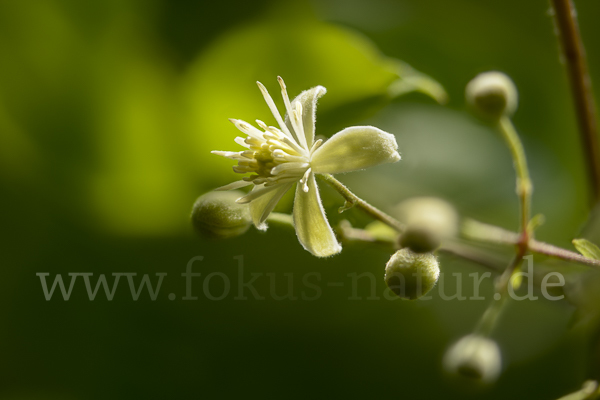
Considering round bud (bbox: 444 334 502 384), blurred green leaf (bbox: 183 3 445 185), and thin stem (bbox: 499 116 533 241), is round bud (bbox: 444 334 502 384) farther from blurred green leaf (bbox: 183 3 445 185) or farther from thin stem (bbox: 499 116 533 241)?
blurred green leaf (bbox: 183 3 445 185)

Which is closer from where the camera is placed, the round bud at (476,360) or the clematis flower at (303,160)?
the clematis flower at (303,160)

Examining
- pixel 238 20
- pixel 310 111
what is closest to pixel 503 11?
pixel 238 20

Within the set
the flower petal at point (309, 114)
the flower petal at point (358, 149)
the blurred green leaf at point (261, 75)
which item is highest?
the blurred green leaf at point (261, 75)

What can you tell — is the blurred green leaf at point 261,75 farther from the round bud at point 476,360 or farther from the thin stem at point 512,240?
the round bud at point 476,360

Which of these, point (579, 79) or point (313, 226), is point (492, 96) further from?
point (313, 226)

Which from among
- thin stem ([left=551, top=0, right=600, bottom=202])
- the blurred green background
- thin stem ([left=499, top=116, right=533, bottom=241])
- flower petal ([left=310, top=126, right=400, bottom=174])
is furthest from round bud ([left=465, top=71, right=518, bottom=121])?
flower petal ([left=310, top=126, right=400, bottom=174])

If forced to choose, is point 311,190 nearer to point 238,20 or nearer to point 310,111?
point 310,111

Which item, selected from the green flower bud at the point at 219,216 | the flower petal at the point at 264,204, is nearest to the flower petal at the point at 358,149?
the flower petal at the point at 264,204
